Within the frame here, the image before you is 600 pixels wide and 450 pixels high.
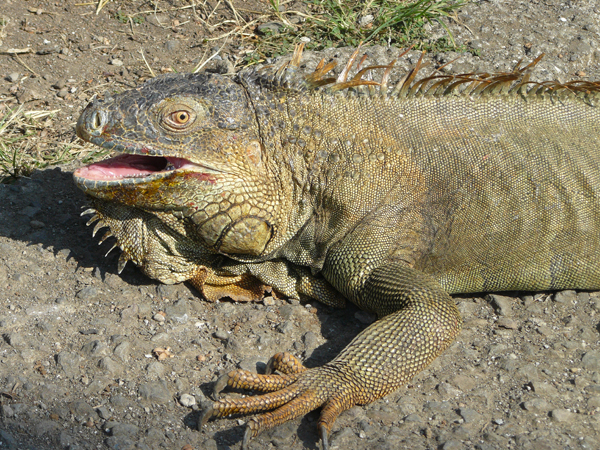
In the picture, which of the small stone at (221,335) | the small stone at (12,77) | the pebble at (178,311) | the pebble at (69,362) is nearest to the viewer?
the pebble at (69,362)

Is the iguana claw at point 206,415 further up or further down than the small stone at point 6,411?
further up

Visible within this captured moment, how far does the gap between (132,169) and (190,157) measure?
40cm

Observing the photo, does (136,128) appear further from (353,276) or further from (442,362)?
(442,362)

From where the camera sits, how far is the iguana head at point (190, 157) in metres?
3.60

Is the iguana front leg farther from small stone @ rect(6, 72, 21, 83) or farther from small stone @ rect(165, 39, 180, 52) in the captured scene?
small stone @ rect(6, 72, 21, 83)

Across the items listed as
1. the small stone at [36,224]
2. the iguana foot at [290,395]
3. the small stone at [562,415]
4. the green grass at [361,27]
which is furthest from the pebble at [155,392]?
the green grass at [361,27]

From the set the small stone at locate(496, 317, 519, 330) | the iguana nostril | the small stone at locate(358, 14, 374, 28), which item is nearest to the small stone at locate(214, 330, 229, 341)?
the iguana nostril

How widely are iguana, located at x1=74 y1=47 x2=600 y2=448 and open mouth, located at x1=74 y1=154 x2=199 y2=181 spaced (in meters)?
0.01

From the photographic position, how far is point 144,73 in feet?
20.4

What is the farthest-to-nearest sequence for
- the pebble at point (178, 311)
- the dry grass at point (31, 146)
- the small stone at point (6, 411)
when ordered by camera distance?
the dry grass at point (31, 146) < the pebble at point (178, 311) < the small stone at point (6, 411)

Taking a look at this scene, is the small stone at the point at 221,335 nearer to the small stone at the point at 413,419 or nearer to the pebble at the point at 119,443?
the pebble at the point at 119,443

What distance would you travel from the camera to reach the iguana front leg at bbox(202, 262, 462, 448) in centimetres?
A: 326

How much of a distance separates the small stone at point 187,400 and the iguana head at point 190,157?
851 millimetres

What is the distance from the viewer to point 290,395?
332cm
